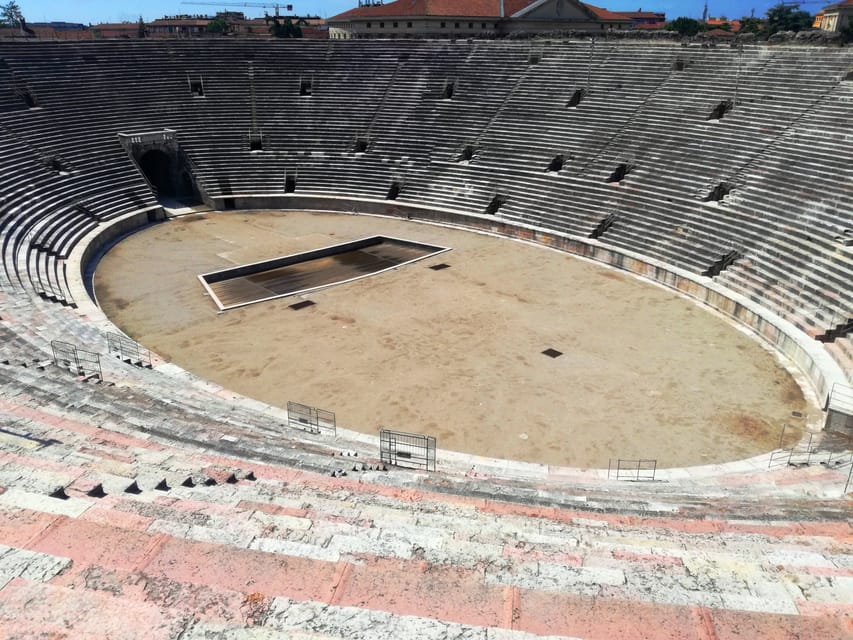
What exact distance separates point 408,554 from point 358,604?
3.42ft

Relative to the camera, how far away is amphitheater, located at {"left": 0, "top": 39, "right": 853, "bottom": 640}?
536cm

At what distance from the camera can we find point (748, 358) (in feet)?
56.8

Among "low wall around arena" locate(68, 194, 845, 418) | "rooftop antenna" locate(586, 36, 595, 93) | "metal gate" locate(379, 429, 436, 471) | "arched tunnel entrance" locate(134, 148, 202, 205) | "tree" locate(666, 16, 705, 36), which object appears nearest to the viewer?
"metal gate" locate(379, 429, 436, 471)

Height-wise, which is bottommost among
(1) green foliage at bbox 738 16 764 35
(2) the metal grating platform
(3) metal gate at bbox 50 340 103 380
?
(2) the metal grating platform

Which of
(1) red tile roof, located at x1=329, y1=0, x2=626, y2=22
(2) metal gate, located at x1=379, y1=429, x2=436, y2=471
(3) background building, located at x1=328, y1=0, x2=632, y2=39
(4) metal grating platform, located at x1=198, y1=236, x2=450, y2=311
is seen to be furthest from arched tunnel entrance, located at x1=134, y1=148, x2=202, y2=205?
(1) red tile roof, located at x1=329, y1=0, x2=626, y2=22

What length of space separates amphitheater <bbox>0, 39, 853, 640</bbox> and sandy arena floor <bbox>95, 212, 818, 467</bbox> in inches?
21.6

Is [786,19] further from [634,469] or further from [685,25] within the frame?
[634,469]

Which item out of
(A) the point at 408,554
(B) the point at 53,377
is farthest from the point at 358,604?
(B) the point at 53,377

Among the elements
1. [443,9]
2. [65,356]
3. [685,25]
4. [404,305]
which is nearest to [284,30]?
[443,9]

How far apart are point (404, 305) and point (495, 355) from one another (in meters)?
4.50

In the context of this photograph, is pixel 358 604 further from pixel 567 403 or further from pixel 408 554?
pixel 567 403

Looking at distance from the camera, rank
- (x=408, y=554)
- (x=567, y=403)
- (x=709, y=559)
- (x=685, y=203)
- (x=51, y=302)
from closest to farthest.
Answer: (x=408, y=554) < (x=709, y=559) < (x=567, y=403) < (x=51, y=302) < (x=685, y=203)

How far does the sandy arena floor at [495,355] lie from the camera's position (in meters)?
14.0

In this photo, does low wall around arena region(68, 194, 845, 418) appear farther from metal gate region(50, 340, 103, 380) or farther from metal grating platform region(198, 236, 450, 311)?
metal grating platform region(198, 236, 450, 311)
